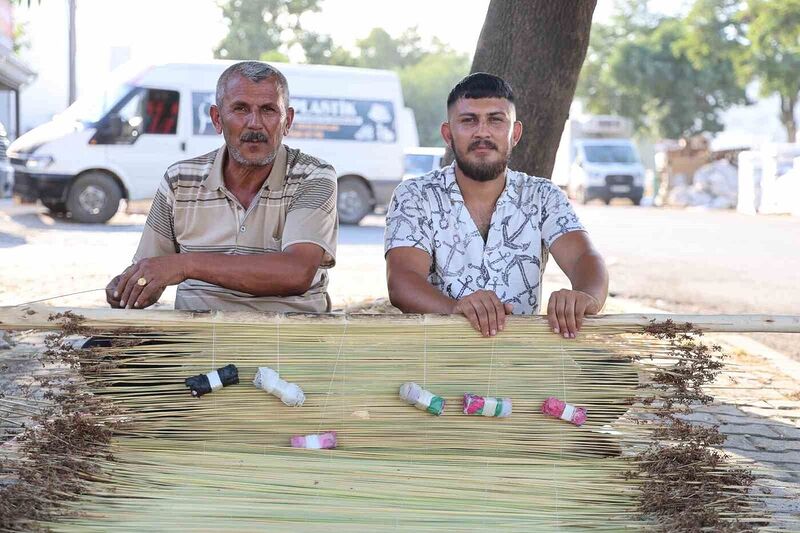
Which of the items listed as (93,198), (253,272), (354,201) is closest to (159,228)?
(253,272)

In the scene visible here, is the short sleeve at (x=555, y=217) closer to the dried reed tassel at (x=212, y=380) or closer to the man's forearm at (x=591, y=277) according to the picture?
the man's forearm at (x=591, y=277)

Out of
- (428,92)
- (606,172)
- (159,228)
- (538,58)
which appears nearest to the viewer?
(159,228)

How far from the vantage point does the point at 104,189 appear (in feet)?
47.8

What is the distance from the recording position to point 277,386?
284 cm

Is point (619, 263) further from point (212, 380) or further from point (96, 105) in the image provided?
Answer: point (212, 380)

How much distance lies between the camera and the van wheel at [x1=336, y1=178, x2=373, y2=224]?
15.7 meters

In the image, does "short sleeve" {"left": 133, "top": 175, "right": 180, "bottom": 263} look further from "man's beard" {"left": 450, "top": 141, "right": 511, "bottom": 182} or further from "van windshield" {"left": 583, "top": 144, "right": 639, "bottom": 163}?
"van windshield" {"left": 583, "top": 144, "right": 639, "bottom": 163}

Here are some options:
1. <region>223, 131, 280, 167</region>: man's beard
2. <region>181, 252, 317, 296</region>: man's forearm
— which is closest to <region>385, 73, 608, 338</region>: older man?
<region>181, 252, 317, 296</region>: man's forearm

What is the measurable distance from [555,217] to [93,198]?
39.3 ft

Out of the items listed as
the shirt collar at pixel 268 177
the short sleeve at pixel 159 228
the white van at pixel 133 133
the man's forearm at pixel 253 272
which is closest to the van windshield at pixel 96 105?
the white van at pixel 133 133

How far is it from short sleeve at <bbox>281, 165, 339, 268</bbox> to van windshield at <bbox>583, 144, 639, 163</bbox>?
25.4 meters

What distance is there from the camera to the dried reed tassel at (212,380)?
2.84 meters

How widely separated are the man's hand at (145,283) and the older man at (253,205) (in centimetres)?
27

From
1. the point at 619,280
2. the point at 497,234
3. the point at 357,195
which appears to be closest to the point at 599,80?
the point at 357,195
